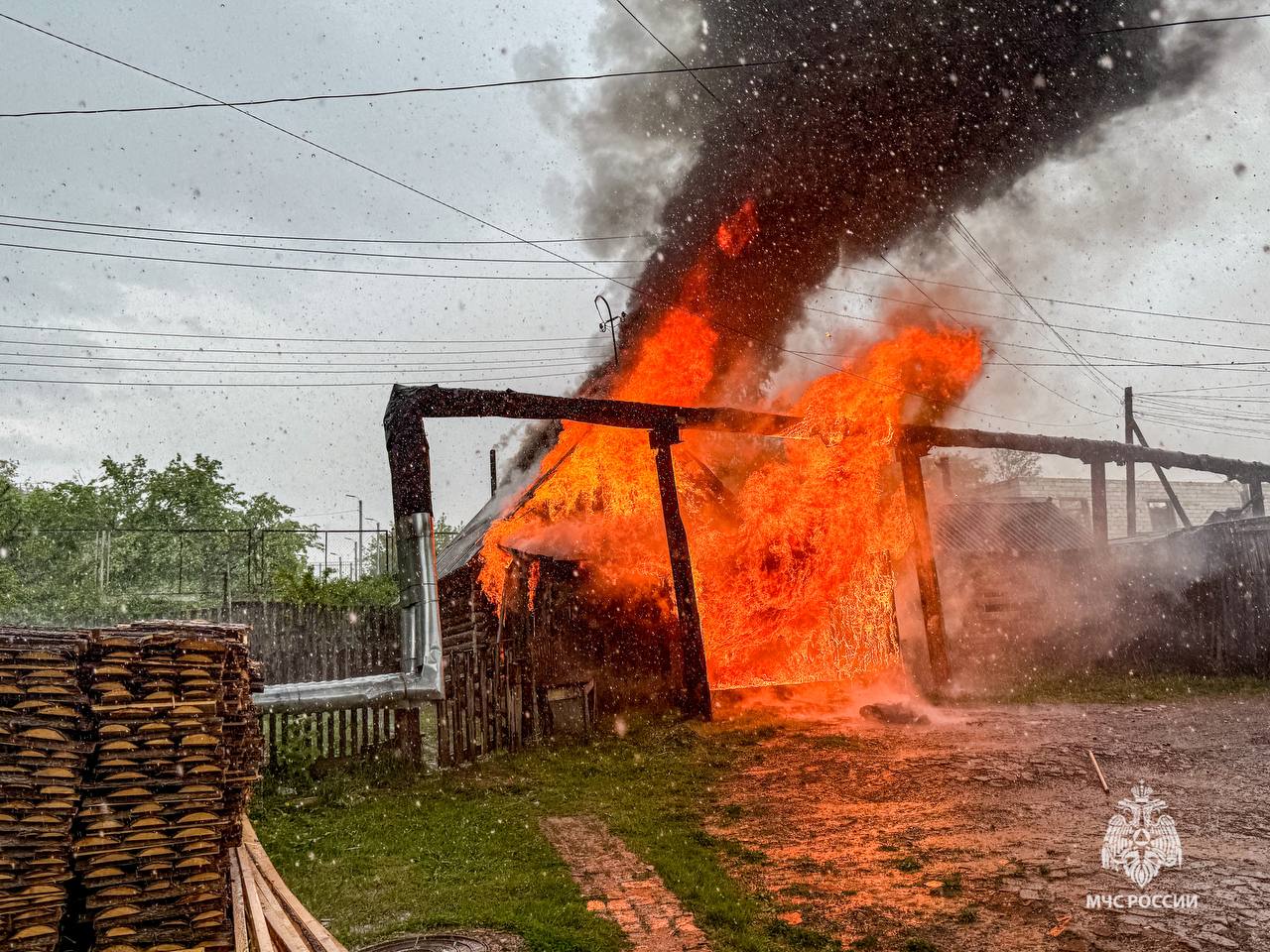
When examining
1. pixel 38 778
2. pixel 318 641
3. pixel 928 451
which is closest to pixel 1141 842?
pixel 38 778

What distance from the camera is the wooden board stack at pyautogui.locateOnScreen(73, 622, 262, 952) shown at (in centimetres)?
384

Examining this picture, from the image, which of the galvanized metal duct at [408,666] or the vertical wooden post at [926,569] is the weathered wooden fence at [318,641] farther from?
the vertical wooden post at [926,569]

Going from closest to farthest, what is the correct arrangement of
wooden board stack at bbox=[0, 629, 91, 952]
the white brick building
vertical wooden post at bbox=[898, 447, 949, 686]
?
wooden board stack at bbox=[0, 629, 91, 952]
vertical wooden post at bbox=[898, 447, 949, 686]
the white brick building

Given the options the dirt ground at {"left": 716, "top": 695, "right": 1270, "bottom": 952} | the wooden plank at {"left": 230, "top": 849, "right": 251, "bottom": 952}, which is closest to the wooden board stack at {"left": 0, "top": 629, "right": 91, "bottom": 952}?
the wooden plank at {"left": 230, "top": 849, "right": 251, "bottom": 952}

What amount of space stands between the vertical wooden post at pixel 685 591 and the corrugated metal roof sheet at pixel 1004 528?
1205 centimetres

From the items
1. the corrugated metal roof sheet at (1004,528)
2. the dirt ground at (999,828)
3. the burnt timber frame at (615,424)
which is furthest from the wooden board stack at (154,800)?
the corrugated metal roof sheet at (1004,528)

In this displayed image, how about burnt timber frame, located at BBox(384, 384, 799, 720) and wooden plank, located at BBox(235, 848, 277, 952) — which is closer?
Answer: wooden plank, located at BBox(235, 848, 277, 952)

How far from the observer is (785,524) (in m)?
14.8

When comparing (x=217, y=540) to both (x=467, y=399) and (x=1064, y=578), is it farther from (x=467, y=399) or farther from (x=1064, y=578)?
(x=1064, y=578)

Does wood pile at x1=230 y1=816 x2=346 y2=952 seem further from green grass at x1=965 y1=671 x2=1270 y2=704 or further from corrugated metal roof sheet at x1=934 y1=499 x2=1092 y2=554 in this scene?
corrugated metal roof sheet at x1=934 y1=499 x2=1092 y2=554

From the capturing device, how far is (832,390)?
14836mm

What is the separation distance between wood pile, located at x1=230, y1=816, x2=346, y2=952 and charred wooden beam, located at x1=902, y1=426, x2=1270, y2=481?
43.7ft

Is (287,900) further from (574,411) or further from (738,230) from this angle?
(738,230)

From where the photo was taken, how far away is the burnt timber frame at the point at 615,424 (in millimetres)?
10750
